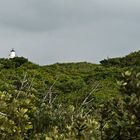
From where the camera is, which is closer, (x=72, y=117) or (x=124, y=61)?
(x=72, y=117)

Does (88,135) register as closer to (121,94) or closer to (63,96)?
(121,94)

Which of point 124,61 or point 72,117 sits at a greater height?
point 124,61

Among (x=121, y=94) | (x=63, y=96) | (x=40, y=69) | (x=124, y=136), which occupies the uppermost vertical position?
(x=40, y=69)

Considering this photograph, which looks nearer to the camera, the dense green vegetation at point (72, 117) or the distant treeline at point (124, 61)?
the dense green vegetation at point (72, 117)

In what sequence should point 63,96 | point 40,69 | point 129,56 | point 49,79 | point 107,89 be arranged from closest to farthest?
point 63,96
point 107,89
point 49,79
point 40,69
point 129,56

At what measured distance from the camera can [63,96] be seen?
26.1m

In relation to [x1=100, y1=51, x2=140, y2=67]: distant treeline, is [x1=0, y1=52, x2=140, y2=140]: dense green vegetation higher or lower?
lower

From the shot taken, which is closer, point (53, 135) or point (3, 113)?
point (53, 135)

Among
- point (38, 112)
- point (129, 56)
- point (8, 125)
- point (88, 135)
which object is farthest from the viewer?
point (129, 56)

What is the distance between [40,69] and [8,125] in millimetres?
25632

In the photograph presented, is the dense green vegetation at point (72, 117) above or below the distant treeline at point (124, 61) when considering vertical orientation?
below

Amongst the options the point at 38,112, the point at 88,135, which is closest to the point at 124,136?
the point at 88,135

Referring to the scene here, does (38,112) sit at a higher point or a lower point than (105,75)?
lower

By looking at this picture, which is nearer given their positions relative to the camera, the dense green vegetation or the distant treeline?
the dense green vegetation
